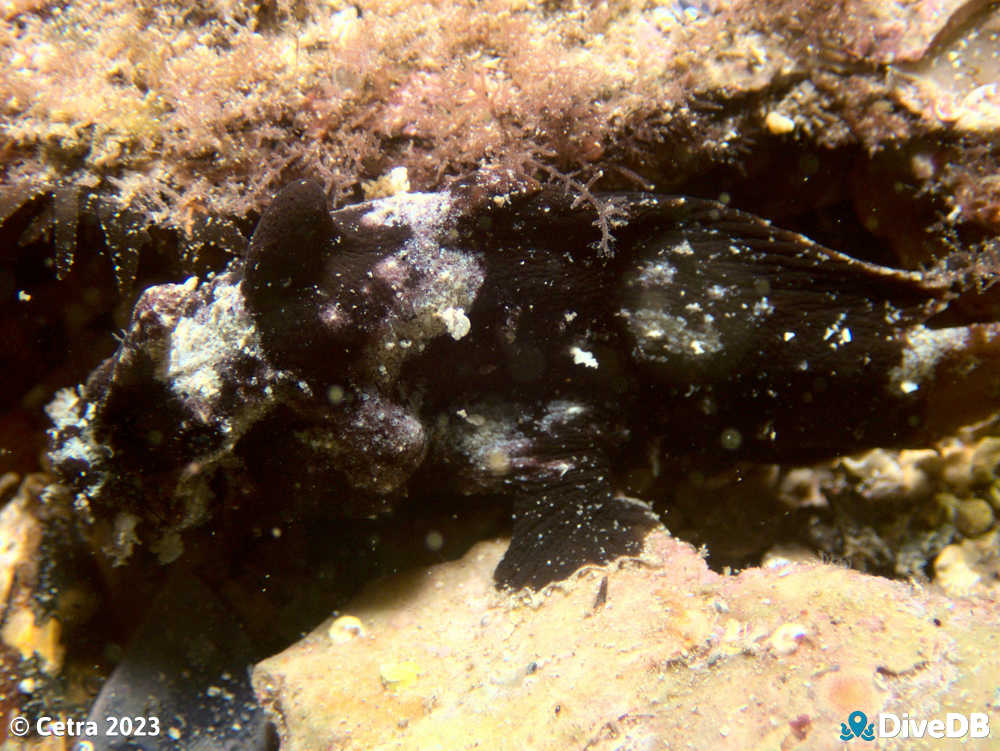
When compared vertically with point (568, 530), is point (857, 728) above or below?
above

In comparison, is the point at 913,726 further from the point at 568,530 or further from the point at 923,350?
the point at 923,350

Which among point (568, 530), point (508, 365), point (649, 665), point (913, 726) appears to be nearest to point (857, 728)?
point (913, 726)

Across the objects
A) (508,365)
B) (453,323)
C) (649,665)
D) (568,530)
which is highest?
(453,323)

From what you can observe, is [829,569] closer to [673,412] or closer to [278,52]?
[673,412]

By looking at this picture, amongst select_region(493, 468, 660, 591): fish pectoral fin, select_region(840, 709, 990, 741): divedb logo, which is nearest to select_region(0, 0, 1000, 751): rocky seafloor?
select_region(493, 468, 660, 591): fish pectoral fin

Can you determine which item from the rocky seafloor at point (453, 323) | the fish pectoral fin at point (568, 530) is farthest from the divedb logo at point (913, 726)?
the fish pectoral fin at point (568, 530)
